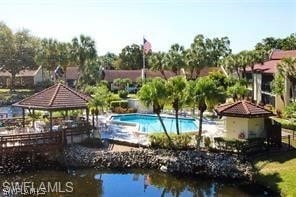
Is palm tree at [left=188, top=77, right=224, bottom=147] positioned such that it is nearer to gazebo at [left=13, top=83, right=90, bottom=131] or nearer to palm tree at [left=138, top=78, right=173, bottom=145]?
palm tree at [left=138, top=78, right=173, bottom=145]

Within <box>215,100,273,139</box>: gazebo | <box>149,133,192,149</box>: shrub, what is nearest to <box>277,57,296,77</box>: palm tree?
<box>215,100,273,139</box>: gazebo

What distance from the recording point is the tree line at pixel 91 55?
214 ft

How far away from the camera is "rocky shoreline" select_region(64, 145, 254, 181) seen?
2842cm

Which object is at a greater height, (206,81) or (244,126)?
(206,81)

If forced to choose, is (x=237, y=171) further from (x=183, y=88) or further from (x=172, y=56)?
(x=172, y=56)

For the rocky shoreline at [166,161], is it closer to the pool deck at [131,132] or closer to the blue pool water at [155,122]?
the pool deck at [131,132]

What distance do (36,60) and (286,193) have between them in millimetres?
Result: 66789

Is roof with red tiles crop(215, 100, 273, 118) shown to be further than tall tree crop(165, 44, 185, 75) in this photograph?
No

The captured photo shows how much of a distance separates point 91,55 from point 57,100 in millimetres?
32028

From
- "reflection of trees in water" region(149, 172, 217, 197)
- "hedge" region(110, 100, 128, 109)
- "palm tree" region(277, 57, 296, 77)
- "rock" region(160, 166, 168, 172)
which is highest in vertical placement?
"palm tree" region(277, 57, 296, 77)

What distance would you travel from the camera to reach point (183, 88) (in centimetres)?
3225

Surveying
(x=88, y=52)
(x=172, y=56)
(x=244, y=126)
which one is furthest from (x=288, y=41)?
(x=244, y=126)

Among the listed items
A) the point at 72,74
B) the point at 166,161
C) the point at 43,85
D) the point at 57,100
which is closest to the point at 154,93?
the point at 166,161

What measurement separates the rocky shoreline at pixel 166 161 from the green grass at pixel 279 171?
91cm
